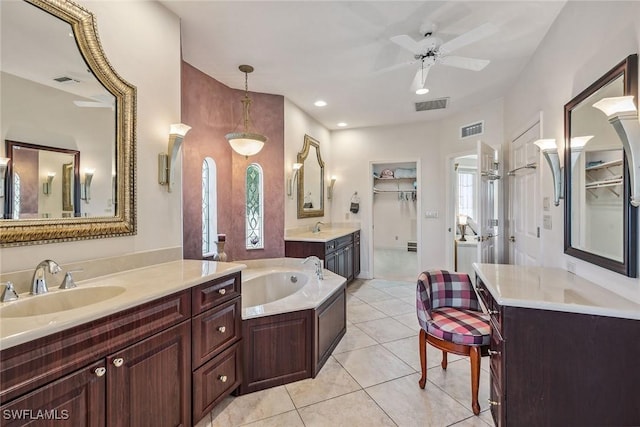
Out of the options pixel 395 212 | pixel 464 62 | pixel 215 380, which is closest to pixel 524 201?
pixel 464 62

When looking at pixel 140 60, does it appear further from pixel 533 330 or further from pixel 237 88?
pixel 533 330

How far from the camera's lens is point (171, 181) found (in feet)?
7.24

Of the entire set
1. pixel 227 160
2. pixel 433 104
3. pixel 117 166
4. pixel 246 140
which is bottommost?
pixel 117 166

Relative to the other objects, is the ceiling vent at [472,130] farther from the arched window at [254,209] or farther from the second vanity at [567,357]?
the second vanity at [567,357]

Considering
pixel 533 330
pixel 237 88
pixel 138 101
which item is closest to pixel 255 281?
pixel 138 101

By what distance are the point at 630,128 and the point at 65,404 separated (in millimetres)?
2551

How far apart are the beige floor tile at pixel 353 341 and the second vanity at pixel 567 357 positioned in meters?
1.49

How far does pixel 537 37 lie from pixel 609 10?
106 cm

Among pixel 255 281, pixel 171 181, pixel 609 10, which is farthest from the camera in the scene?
pixel 255 281

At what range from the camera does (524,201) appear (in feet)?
10.6

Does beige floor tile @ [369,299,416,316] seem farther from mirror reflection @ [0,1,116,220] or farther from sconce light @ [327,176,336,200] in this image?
mirror reflection @ [0,1,116,220]

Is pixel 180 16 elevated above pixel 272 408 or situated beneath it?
elevated above

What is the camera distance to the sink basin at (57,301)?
1316mm

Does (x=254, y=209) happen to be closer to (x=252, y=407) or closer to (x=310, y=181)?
(x=310, y=181)
